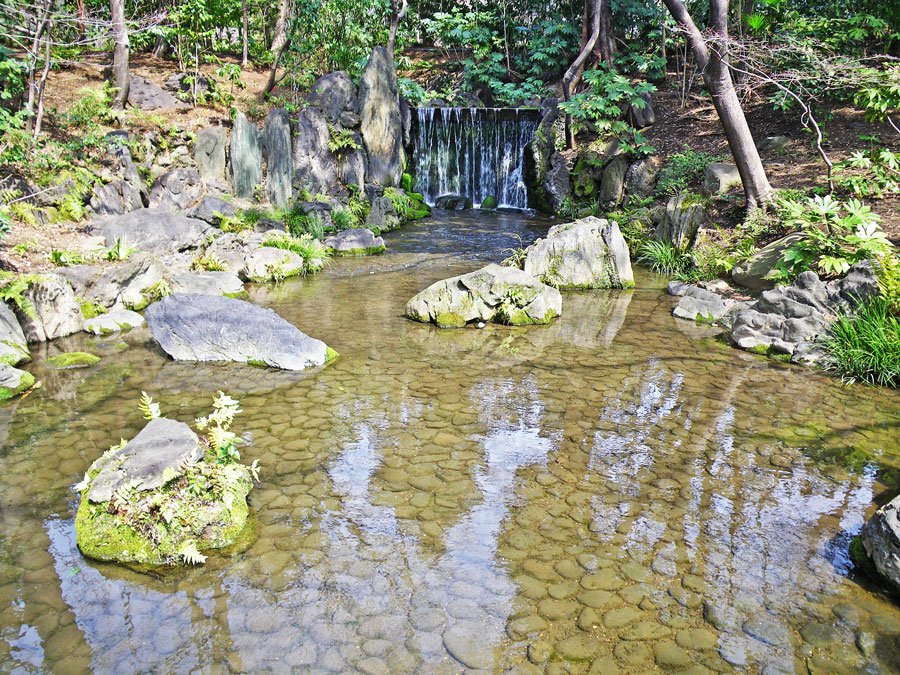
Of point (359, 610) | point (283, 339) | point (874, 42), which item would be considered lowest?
point (359, 610)

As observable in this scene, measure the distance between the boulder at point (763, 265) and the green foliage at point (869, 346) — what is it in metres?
2.21

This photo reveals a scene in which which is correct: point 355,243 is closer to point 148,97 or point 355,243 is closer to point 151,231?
point 151,231

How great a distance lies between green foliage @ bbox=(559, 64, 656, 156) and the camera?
1600cm

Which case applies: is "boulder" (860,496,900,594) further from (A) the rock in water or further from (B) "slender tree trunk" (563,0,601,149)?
(B) "slender tree trunk" (563,0,601,149)

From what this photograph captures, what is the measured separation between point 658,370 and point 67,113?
14.3 metres

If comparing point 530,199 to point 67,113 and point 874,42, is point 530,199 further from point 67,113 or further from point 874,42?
point 67,113

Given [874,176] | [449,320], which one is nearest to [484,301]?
[449,320]

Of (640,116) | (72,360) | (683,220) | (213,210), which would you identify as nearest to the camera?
(72,360)

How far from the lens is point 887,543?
12.1 feet

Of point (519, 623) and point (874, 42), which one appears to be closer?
point (519, 623)

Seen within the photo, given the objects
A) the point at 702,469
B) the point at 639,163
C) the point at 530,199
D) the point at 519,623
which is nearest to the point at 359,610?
the point at 519,623

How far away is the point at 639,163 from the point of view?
608 inches

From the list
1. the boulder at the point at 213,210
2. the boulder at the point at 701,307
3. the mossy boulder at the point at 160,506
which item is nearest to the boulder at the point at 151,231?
the boulder at the point at 213,210

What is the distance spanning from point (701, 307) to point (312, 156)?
11.2 m
